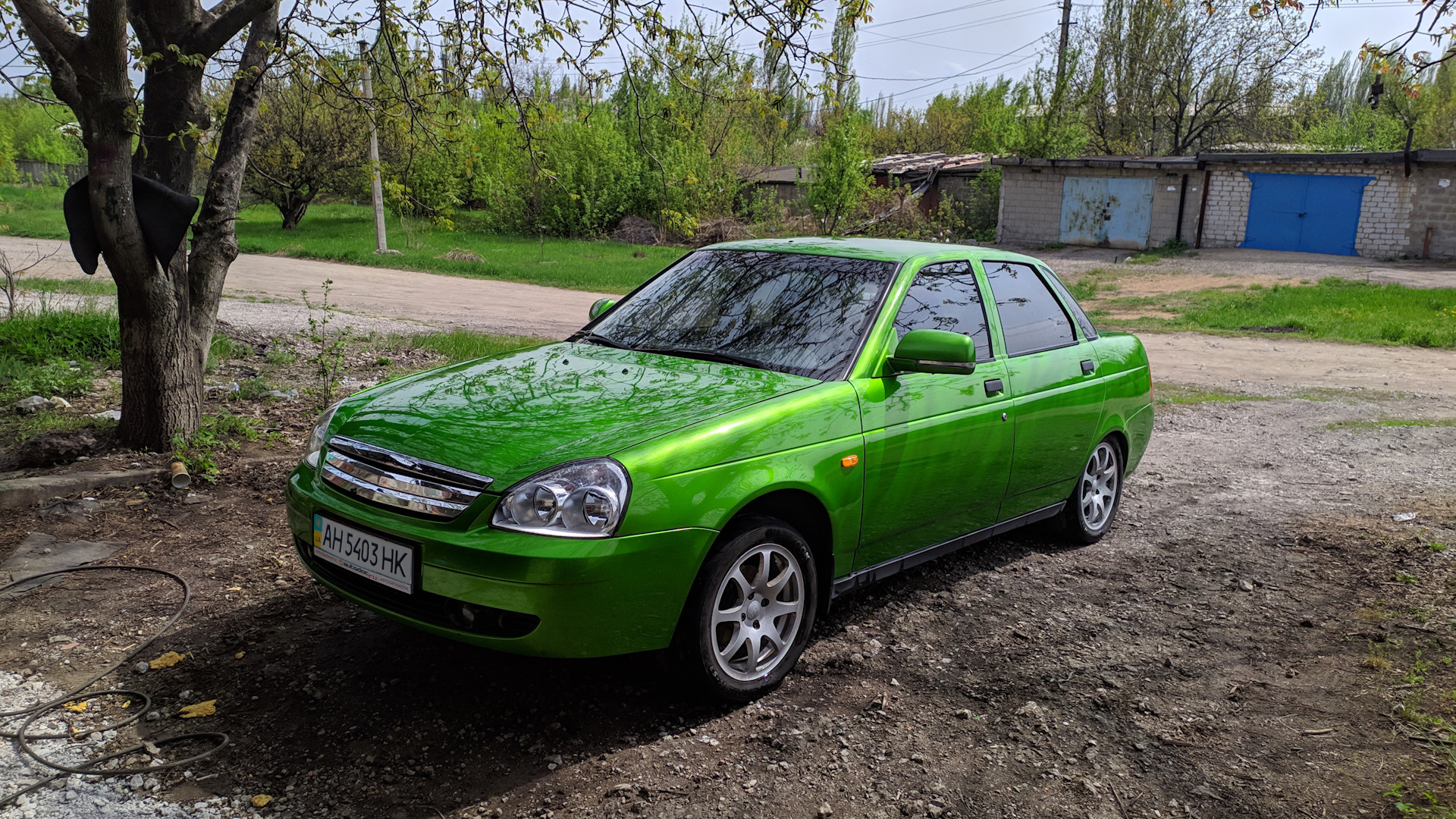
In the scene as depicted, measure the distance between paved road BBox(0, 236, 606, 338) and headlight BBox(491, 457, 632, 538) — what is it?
9.20m

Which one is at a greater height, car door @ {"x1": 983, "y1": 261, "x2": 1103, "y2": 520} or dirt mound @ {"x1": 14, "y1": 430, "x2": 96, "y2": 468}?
car door @ {"x1": 983, "y1": 261, "x2": 1103, "y2": 520}

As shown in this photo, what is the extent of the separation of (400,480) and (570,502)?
0.63 m

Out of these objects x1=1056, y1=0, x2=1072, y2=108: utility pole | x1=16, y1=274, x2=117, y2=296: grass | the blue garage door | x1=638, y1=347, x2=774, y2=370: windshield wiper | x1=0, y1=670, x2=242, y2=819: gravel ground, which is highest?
x1=1056, y1=0, x2=1072, y2=108: utility pole

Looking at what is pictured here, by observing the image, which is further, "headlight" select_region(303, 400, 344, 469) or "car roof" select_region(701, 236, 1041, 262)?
"car roof" select_region(701, 236, 1041, 262)

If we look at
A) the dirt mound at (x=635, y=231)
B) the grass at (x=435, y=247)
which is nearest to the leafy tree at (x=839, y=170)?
the grass at (x=435, y=247)

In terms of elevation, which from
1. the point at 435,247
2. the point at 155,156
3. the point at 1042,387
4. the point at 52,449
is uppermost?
the point at 155,156

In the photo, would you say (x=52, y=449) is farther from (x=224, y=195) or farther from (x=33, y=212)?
(x=33, y=212)

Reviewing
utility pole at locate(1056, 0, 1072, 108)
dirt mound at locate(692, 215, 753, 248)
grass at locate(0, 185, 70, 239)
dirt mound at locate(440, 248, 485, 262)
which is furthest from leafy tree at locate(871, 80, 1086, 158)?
grass at locate(0, 185, 70, 239)

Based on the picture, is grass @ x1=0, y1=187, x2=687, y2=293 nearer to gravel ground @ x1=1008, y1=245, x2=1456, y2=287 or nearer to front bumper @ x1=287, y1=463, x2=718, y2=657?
gravel ground @ x1=1008, y1=245, x2=1456, y2=287

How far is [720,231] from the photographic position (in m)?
34.1

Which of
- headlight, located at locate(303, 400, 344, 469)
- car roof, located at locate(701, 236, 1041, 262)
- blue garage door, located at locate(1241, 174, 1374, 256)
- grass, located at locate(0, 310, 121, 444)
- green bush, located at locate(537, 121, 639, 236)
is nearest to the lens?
headlight, located at locate(303, 400, 344, 469)

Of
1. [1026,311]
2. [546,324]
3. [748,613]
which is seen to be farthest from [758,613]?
[546,324]

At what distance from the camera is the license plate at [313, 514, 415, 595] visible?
120 inches

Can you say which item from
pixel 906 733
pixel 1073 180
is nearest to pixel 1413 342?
pixel 906 733
